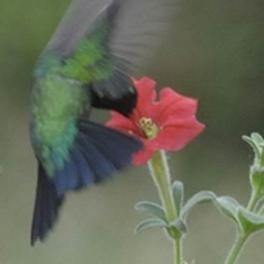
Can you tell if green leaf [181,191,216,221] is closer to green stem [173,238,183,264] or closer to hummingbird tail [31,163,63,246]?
green stem [173,238,183,264]

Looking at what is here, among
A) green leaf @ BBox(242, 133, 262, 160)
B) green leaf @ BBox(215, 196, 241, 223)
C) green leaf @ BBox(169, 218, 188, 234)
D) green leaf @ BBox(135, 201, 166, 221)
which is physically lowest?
green leaf @ BBox(135, 201, 166, 221)

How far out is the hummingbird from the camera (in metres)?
1.43

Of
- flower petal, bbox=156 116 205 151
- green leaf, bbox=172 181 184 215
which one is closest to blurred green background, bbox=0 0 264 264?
green leaf, bbox=172 181 184 215

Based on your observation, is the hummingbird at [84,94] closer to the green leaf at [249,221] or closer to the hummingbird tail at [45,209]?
the hummingbird tail at [45,209]

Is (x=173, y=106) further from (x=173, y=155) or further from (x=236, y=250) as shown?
(x=173, y=155)

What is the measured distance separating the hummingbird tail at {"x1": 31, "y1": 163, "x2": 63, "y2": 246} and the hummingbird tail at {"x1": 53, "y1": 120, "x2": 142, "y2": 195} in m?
0.02

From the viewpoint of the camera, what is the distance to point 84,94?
1522 millimetres

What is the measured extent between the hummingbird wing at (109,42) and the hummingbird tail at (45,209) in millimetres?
109

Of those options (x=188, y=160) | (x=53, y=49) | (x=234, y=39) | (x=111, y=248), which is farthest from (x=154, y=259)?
(x=53, y=49)

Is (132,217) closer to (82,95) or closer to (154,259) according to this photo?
(154,259)

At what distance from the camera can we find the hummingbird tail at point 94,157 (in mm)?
1394

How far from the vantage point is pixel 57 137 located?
1.53m

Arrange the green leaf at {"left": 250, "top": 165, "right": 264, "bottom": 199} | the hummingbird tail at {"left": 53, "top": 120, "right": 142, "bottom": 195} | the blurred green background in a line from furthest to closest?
the blurred green background, the green leaf at {"left": 250, "top": 165, "right": 264, "bottom": 199}, the hummingbird tail at {"left": 53, "top": 120, "right": 142, "bottom": 195}

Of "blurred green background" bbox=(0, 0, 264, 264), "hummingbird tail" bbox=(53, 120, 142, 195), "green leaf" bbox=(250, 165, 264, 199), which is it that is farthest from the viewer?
"blurred green background" bbox=(0, 0, 264, 264)
